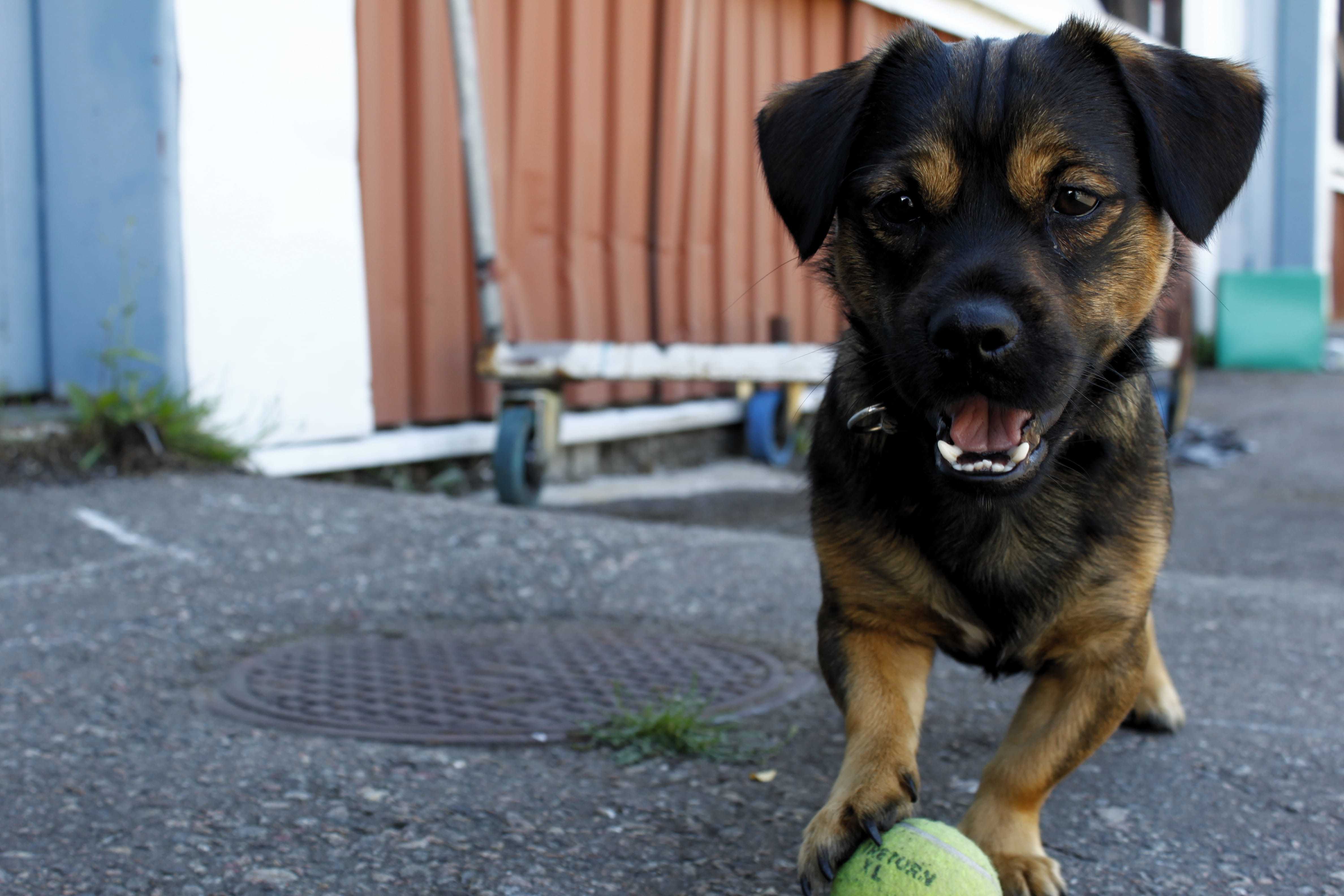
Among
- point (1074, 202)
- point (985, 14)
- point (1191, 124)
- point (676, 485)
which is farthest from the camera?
point (985, 14)

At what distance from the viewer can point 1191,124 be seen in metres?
2.45

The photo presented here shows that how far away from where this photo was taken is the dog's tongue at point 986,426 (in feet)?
7.57

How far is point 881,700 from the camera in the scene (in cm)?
239

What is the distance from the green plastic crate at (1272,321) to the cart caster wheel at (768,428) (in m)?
7.89

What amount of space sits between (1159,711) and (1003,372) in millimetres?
1315

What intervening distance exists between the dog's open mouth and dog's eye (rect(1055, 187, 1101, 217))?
374 mm

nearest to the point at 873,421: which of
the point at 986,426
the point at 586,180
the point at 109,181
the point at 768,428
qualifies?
the point at 986,426

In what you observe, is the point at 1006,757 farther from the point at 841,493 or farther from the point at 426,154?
the point at 426,154

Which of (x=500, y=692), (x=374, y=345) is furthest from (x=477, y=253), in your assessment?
(x=500, y=692)

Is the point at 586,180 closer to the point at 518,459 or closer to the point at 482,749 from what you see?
the point at 518,459

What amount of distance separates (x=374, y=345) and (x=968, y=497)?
13.0 feet

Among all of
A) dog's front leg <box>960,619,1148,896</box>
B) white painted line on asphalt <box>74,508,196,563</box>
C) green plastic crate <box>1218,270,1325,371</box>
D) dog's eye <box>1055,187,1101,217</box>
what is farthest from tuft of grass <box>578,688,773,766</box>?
green plastic crate <box>1218,270,1325,371</box>

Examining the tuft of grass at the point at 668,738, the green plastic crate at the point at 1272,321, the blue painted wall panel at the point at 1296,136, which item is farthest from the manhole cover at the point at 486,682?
the blue painted wall panel at the point at 1296,136

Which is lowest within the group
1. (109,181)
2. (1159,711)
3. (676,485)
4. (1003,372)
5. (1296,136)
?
(676,485)
